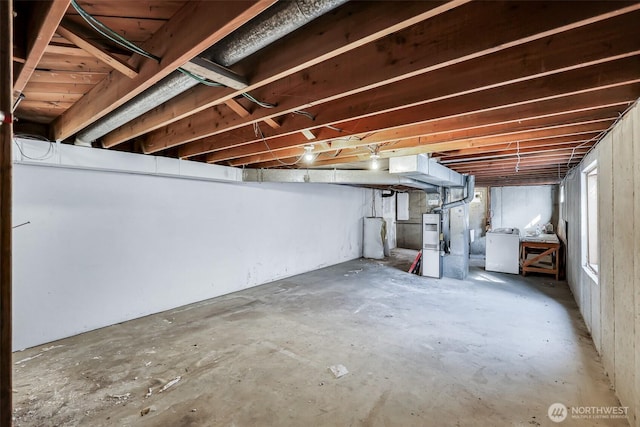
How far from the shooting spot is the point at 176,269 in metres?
4.12

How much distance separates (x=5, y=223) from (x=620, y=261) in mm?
3353

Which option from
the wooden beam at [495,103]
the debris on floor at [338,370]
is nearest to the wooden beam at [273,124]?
the wooden beam at [495,103]

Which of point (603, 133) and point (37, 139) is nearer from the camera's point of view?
point (603, 133)

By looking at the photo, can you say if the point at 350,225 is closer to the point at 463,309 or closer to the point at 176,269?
the point at 463,309

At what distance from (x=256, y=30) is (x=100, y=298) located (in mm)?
3666

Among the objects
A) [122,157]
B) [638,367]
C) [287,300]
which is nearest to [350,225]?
[287,300]

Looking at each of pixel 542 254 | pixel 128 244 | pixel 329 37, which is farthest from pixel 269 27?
pixel 542 254

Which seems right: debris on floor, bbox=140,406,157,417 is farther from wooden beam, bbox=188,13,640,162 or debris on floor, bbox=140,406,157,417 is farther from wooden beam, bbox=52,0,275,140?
wooden beam, bbox=188,13,640,162

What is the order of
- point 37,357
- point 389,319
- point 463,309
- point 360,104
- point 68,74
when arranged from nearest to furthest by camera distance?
point 68,74
point 360,104
point 37,357
point 389,319
point 463,309

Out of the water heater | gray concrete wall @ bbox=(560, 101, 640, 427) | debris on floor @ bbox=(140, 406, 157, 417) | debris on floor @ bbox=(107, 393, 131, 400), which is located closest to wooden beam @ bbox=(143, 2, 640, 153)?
gray concrete wall @ bbox=(560, 101, 640, 427)

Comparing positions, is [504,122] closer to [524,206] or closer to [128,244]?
[128,244]

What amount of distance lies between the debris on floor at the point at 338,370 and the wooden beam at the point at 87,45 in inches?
103

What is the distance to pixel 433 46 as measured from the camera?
1.37 metres

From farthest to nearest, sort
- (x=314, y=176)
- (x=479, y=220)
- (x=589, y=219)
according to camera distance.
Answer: (x=479, y=220), (x=314, y=176), (x=589, y=219)
